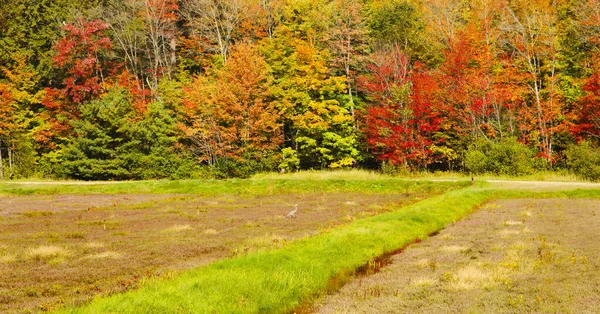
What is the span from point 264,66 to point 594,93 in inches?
1284

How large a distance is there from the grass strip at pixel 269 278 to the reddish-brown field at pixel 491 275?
33.2 inches

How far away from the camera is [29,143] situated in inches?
2292

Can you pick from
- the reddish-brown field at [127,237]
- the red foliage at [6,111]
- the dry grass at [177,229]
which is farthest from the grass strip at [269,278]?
the red foliage at [6,111]

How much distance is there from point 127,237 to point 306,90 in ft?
127

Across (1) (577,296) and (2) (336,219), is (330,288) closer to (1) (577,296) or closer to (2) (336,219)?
(1) (577,296)

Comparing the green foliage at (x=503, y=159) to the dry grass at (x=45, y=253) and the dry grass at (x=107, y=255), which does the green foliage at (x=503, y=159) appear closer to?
the dry grass at (x=107, y=255)

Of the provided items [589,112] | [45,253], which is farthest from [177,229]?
[589,112]

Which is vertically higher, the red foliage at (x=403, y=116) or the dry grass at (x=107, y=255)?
the red foliage at (x=403, y=116)

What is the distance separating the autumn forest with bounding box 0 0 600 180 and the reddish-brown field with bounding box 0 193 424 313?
67.7ft

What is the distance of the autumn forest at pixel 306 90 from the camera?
47.9m

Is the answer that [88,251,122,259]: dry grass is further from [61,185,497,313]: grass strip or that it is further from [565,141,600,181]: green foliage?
[565,141,600,181]: green foliage

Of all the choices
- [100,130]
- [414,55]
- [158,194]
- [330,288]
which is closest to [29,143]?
[100,130]

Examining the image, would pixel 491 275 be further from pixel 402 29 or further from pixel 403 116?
pixel 402 29

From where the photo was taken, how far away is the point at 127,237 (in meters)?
17.5
